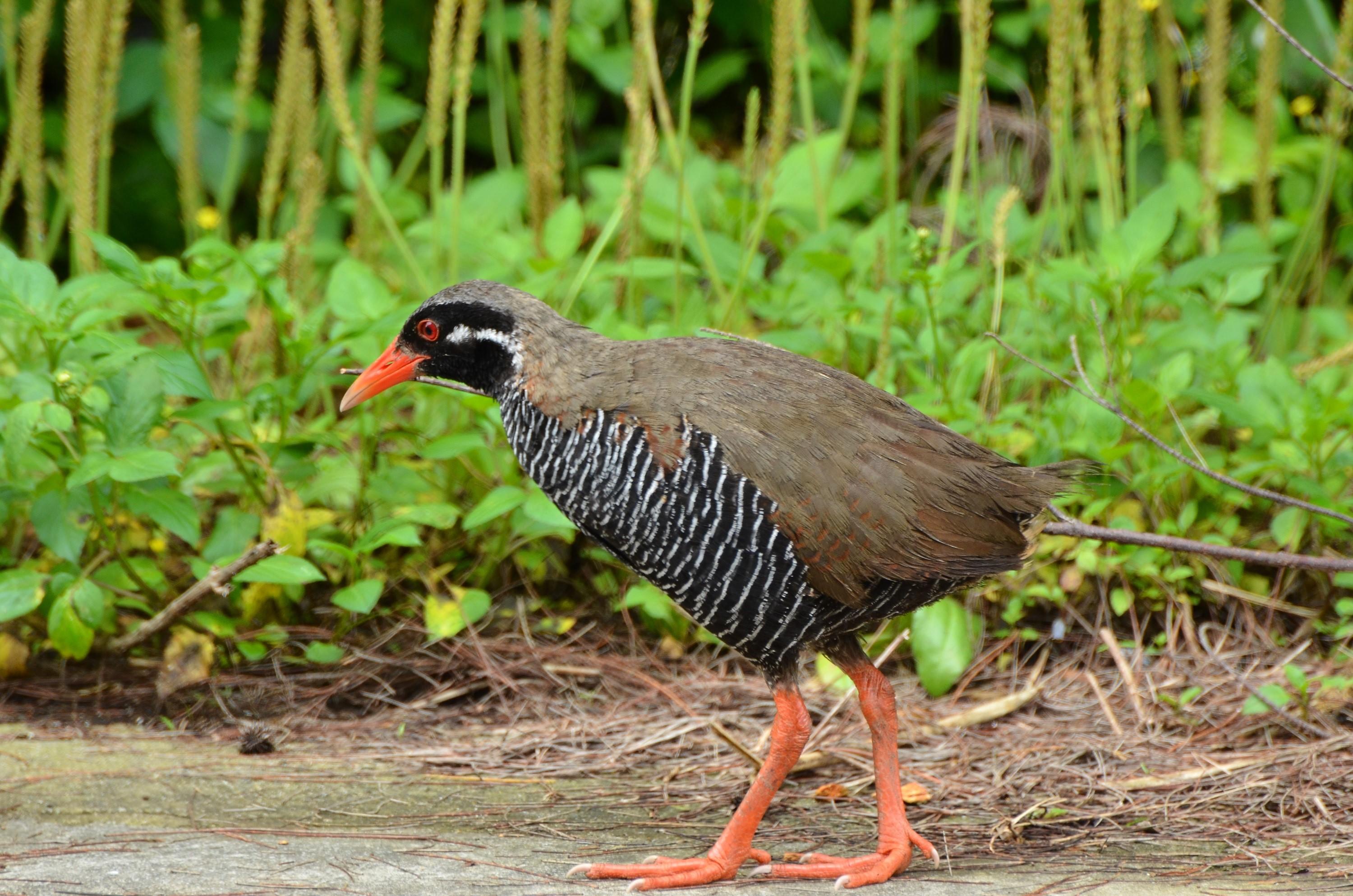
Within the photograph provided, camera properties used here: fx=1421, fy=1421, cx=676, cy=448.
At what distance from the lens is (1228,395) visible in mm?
4672

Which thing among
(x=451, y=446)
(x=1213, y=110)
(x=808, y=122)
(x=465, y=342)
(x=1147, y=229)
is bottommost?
(x=451, y=446)

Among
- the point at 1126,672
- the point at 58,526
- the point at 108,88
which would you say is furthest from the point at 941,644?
the point at 108,88

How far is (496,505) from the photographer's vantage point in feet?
14.1

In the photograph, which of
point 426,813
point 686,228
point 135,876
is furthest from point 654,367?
point 686,228

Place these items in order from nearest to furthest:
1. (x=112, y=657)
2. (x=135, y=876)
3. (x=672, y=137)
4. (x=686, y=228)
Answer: (x=135, y=876) → (x=112, y=657) → (x=672, y=137) → (x=686, y=228)

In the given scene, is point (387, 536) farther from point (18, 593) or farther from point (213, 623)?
point (18, 593)

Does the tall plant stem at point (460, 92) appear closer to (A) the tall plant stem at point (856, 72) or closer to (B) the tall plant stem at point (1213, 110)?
(A) the tall plant stem at point (856, 72)

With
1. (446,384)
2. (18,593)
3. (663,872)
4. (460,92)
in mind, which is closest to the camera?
(663,872)

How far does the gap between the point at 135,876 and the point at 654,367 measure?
1613 mm

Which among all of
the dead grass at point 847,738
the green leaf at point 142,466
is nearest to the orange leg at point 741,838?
the dead grass at point 847,738

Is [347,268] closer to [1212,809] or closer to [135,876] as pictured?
[135,876]

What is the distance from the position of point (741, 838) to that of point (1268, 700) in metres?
1.64

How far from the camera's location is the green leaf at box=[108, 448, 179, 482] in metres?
3.86

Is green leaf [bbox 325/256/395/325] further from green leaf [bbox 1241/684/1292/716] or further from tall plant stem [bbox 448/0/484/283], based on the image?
green leaf [bbox 1241/684/1292/716]
